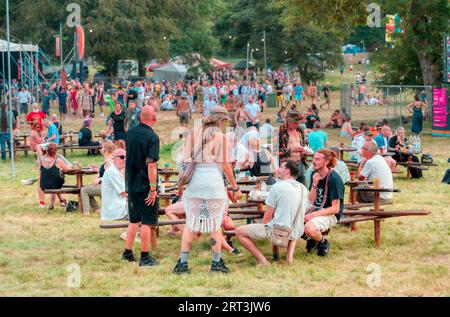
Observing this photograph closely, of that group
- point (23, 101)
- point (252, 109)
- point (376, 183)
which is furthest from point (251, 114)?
point (376, 183)

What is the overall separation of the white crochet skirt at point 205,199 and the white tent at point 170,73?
53.9 meters

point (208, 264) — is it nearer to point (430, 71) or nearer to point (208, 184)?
point (208, 184)

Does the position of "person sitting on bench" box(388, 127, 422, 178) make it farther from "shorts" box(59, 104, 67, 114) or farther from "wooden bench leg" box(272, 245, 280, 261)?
"shorts" box(59, 104, 67, 114)

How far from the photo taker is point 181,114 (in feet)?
110

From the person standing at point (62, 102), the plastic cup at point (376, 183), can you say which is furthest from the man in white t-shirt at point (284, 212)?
the person standing at point (62, 102)

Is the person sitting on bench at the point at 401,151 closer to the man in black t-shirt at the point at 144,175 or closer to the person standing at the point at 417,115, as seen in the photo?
the person standing at the point at 417,115

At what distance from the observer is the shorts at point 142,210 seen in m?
10.4

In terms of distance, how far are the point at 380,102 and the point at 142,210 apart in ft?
119

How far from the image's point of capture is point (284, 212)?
33.6ft

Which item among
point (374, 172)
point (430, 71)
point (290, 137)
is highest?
point (430, 71)

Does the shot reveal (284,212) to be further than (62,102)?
No

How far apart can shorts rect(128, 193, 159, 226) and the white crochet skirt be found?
59 centimetres

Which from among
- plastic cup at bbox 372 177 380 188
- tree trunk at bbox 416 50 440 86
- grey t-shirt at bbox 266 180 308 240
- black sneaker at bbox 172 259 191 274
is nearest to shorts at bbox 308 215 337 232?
grey t-shirt at bbox 266 180 308 240
